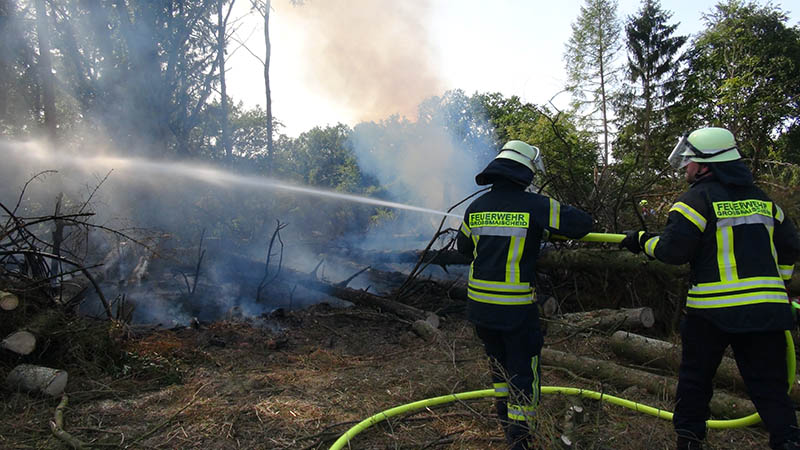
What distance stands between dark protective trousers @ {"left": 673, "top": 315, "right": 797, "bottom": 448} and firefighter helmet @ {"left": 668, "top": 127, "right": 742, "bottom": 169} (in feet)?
3.10

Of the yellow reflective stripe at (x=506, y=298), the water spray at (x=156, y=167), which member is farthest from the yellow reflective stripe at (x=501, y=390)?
the water spray at (x=156, y=167)

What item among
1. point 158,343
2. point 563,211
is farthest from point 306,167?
point 563,211

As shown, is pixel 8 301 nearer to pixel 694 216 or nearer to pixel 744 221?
pixel 694 216

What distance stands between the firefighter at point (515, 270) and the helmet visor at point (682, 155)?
2.20 ft

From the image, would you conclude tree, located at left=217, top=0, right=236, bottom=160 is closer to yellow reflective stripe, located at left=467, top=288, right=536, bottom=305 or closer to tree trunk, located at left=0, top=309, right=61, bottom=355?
tree trunk, located at left=0, top=309, right=61, bottom=355

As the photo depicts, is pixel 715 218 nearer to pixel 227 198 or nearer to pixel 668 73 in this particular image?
pixel 227 198

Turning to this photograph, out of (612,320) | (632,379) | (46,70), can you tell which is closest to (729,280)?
(632,379)

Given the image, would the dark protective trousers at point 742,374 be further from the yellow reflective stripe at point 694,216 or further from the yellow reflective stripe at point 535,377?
the yellow reflective stripe at point 535,377

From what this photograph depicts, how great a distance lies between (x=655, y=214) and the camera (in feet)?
19.5

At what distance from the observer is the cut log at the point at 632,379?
3.28m

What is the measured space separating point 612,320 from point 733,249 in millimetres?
2794

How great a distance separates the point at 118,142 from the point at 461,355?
11917 mm

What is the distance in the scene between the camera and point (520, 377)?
2773 mm

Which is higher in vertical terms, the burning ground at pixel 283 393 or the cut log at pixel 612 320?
the cut log at pixel 612 320
